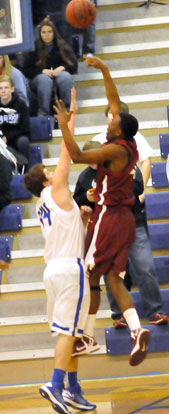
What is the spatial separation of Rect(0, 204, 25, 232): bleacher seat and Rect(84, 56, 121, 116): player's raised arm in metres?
2.56

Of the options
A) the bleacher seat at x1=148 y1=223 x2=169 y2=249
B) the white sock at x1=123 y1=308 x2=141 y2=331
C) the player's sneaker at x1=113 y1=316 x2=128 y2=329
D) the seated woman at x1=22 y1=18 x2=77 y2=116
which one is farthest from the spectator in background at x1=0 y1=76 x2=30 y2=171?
the white sock at x1=123 y1=308 x2=141 y2=331

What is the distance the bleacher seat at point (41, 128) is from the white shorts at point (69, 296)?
3.61 metres

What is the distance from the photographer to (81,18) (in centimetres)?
765

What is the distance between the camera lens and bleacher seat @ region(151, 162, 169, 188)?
907 centimetres

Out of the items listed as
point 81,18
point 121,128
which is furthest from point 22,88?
point 121,128

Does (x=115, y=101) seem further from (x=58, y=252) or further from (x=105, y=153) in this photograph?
(x=58, y=252)

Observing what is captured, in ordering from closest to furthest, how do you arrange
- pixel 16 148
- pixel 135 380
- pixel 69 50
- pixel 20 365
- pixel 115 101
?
1. pixel 115 101
2. pixel 135 380
3. pixel 20 365
4. pixel 16 148
5. pixel 69 50

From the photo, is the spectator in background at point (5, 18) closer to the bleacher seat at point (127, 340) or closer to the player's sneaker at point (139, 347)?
the bleacher seat at point (127, 340)

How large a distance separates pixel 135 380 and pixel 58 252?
1.29 m

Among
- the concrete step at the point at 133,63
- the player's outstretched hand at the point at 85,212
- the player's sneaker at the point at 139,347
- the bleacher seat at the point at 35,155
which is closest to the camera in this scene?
the player's sneaker at the point at 139,347

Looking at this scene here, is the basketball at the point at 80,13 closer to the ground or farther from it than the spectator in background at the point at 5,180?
farther from it

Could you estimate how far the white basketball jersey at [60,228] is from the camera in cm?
651

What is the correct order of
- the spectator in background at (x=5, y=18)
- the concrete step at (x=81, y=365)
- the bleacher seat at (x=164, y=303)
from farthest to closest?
1. the spectator in background at (x=5, y=18)
2. the bleacher seat at (x=164, y=303)
3. the concrete step at (x=81, y=365)

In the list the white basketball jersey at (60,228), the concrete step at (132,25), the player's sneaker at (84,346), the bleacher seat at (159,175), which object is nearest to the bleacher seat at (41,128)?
the bleacher seat at (159,175)
